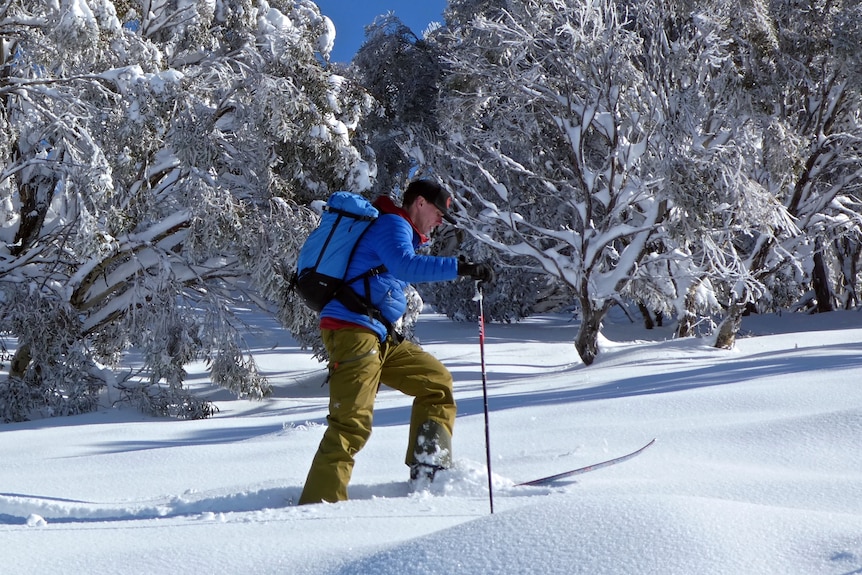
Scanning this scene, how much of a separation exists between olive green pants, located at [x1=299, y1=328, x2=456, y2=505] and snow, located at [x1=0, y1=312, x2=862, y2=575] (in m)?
0.16

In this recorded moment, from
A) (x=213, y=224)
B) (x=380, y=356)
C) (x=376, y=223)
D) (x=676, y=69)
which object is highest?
(x=676, y=69)

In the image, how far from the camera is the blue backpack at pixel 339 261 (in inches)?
141

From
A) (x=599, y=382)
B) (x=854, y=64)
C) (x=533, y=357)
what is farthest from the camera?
(x=533, y=357)

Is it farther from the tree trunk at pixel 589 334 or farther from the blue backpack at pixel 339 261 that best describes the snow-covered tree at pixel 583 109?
the blue backpack at pixel 339 261

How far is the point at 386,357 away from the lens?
3762 mm

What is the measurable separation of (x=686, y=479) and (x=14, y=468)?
3651mm

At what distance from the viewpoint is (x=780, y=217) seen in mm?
11008

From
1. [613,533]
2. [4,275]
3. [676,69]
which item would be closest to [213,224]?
[4,275]

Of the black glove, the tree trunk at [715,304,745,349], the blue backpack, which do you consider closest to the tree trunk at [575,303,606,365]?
the tree trunk at [715,304,745,349]

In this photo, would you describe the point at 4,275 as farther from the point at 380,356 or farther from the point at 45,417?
the point at 380,356

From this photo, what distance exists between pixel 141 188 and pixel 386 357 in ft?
26.4

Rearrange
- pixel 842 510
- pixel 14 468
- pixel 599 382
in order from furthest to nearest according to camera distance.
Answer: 1. pixel 599 382
2. pixel 14 468
3. pixel 842 510

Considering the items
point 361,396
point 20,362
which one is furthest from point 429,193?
point 20,362

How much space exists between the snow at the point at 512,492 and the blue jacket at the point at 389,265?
0.74m
